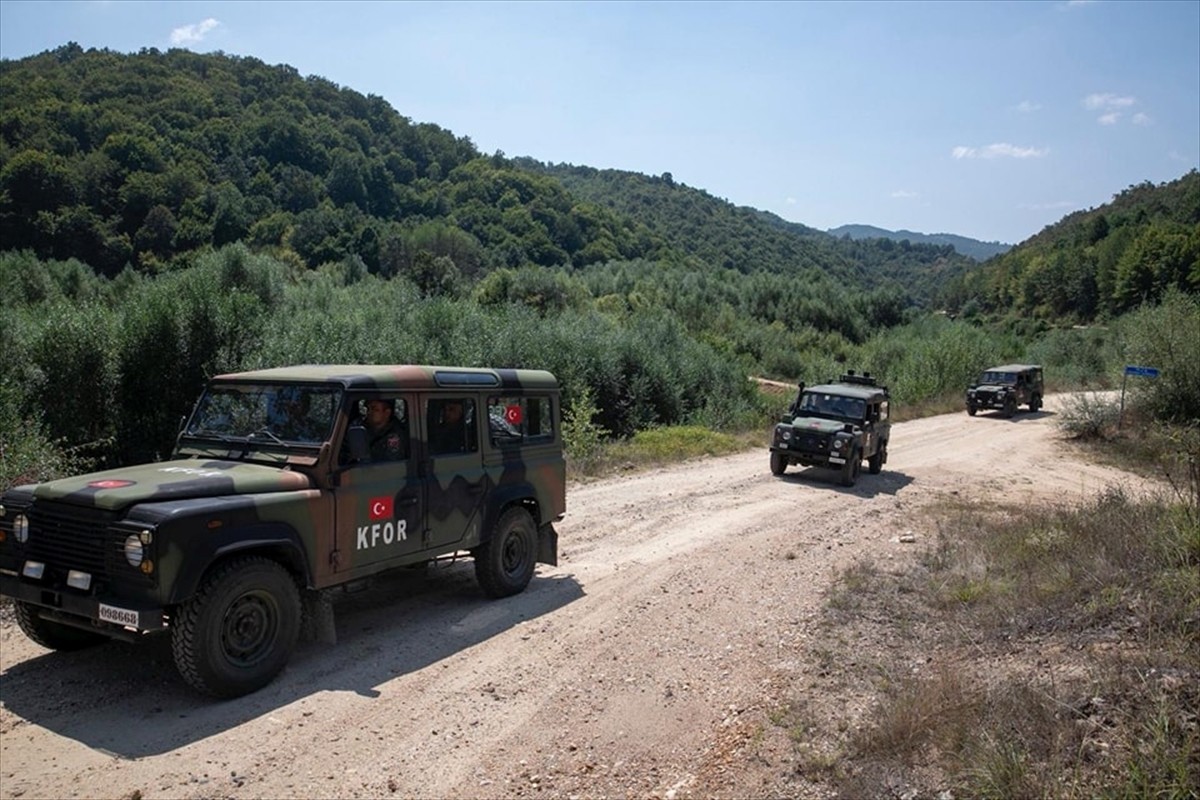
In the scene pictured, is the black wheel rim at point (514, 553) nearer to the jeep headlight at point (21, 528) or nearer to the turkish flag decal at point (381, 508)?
the turkish flag decal at point (381, 508)

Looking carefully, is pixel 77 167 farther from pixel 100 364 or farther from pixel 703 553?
pixel 703 553

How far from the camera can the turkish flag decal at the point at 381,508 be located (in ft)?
22.5

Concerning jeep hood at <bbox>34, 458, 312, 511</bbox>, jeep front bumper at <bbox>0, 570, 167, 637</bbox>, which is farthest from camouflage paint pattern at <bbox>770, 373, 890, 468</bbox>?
jeep front bumper at <bbox>0, 570, 167, 637</bbox>

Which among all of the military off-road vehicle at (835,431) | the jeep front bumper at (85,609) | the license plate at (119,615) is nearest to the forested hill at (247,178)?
the military off-road vehicle at (835,431)

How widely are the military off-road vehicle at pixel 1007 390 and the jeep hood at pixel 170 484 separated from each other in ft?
104

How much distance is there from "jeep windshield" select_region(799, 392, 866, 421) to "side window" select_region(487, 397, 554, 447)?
9942mm

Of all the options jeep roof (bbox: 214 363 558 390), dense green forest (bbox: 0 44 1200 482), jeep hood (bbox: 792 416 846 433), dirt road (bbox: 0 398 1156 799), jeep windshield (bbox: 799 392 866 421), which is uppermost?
dense green forest (bbox: 0 44 1200 482)

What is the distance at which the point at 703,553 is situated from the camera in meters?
10.9

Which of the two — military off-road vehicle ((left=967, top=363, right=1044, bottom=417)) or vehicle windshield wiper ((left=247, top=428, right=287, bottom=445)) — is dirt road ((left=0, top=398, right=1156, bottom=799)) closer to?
vehicle windshield wiper ((left=247, top=428, right=287, bottom=445))

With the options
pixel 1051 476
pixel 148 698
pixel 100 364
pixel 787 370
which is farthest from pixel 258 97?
pixel 148 698

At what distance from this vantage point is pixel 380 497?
6902 mm

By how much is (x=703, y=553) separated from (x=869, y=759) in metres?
5.85

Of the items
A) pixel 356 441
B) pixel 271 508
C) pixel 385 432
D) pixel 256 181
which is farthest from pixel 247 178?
pixel 271 508

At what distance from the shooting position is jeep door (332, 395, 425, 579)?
662cm
